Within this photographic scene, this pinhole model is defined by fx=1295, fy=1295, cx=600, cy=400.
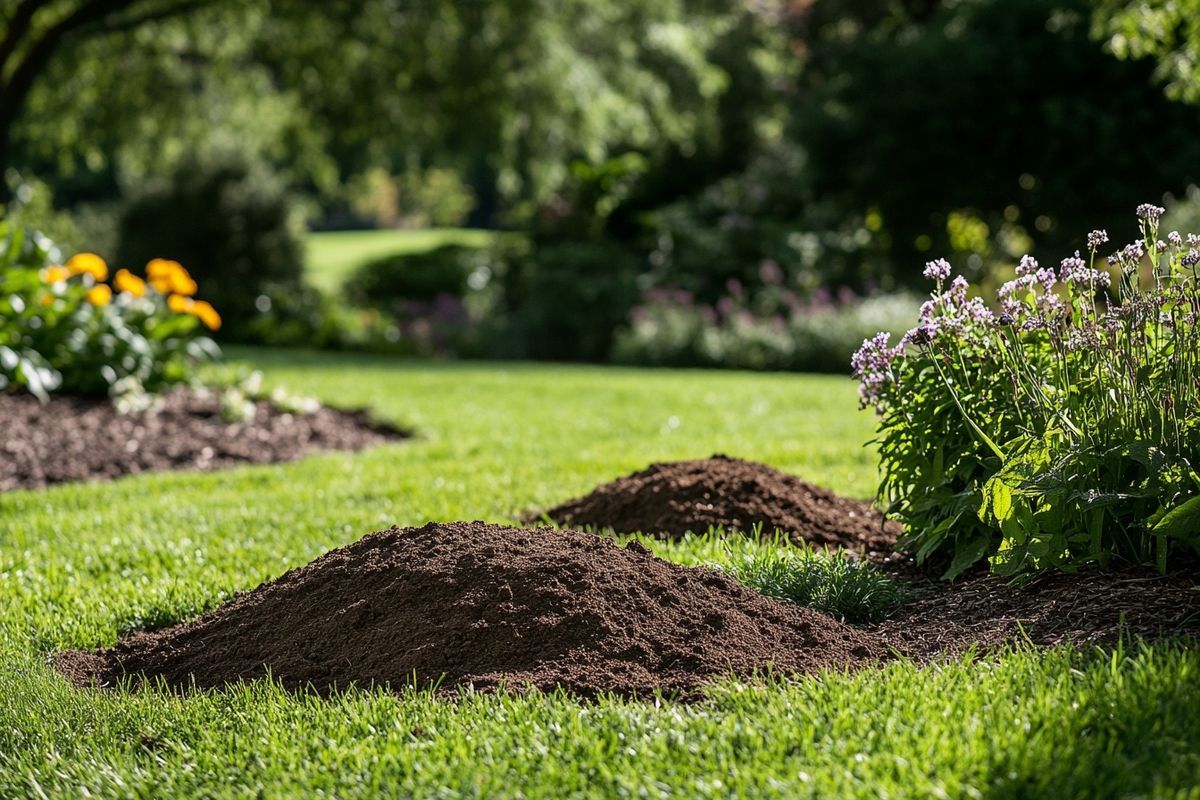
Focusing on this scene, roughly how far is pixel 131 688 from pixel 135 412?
17.4 feet

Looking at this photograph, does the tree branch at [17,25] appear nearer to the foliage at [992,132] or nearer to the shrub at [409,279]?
the foliage at [992,132]

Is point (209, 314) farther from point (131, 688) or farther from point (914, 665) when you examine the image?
point (914, 665)

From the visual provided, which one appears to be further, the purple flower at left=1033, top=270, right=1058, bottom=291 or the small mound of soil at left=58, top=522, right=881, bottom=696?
the purple flower at left=1033, top=270, right=1058, bottom=291

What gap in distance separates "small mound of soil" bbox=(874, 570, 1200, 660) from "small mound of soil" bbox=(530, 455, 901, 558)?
35.0 inches

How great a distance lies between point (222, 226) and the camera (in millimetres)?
19750

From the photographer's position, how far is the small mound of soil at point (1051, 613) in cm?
340

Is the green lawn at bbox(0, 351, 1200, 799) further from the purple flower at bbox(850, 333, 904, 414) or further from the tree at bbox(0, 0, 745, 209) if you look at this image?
the tree at bbox(0, 0, 745, 209)

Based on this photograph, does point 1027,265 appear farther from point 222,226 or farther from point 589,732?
point 222,226

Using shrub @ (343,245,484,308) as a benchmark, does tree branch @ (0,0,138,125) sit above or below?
above

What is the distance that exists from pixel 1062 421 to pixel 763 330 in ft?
34.9

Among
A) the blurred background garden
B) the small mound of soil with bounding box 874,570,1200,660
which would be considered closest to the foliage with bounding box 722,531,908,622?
the small mound of soil with bounding box 874,570,1200,660

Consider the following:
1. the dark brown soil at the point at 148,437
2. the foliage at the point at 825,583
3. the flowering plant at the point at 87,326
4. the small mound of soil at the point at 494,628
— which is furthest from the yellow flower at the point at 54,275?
the foliage at the point at 825,583

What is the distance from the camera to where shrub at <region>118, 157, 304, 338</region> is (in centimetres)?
1967

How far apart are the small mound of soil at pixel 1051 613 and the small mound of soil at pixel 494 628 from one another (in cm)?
21
